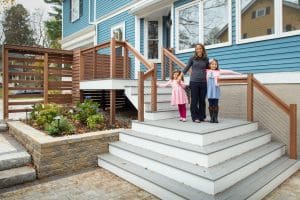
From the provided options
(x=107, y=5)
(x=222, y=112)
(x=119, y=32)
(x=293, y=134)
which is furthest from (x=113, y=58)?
(x=107, y=5)

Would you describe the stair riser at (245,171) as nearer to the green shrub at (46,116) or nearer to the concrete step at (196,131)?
the concrete step at (196,131)

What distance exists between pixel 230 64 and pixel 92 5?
9.87 meters

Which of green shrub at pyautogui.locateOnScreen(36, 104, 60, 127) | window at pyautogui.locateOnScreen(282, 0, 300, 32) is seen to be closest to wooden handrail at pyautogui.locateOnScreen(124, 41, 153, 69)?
green shrub at pyautogui.locateOnScreen(36, 104, 60, 127)

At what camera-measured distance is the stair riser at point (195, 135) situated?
15.4ft

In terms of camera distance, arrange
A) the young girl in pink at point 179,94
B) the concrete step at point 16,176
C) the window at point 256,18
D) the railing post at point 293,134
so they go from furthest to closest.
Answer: the window at point 256,18 → the young girl in pink at point 179,94 → the railing post at point 293,134 → the concrete step at point 16,176

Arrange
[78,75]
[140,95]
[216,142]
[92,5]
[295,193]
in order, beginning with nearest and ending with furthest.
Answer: [295,193]
[216,142]
[140,95]
[78,75]
[92,5]

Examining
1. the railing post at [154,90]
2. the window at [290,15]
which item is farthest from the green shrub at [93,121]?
the window at [290,15]

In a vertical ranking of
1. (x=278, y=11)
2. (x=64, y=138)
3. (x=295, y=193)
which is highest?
(x=278, y=11)

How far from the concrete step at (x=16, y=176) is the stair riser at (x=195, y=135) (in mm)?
2308

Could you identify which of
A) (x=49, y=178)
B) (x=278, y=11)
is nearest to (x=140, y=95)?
(x=49, y=178)

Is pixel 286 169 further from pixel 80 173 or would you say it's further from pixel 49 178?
pixel 49 178

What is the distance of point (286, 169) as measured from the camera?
5.08m

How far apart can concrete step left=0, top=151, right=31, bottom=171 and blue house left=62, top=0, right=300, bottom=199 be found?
1.42 m

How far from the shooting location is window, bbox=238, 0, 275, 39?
6484mm
